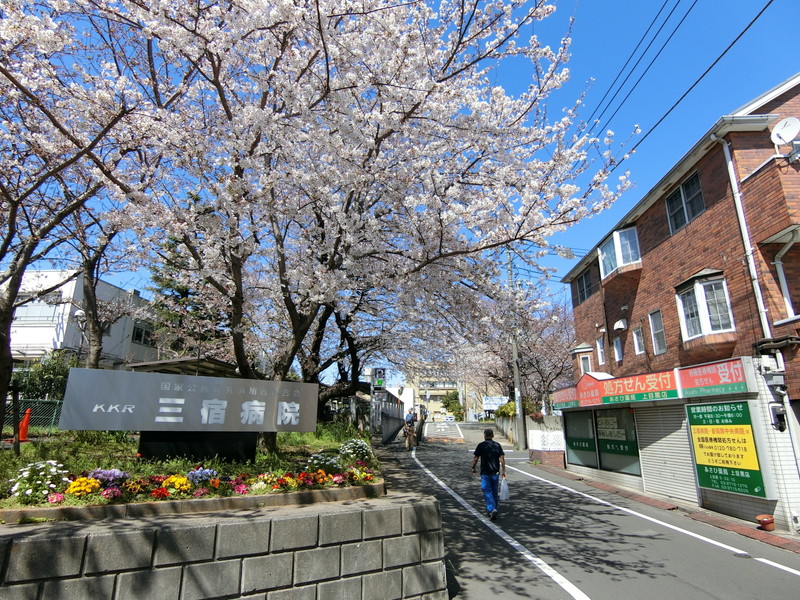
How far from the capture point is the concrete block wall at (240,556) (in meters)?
3.33

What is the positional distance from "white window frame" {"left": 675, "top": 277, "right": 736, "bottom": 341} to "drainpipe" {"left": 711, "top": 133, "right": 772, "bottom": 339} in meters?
0.92

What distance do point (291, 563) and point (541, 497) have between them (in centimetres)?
921

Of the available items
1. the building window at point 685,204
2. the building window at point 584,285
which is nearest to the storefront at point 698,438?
the building window at point 685,204

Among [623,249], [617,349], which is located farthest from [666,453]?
[623,249]

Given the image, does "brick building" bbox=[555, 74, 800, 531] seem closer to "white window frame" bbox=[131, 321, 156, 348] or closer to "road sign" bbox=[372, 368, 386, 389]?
"road sign" bbox=[372, 368, 386, 389]

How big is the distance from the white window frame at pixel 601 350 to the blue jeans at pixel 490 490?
1013 centimetres

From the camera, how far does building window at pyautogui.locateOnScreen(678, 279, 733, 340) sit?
1066 centimetres

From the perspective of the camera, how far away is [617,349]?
1620 centimetres

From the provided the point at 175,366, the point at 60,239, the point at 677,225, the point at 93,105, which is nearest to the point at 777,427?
the point at 677,225

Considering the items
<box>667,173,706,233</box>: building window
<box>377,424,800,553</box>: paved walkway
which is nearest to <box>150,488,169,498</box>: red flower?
<box>377,424,800,553</box>: paved walkway

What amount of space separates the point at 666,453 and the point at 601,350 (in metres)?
5.90

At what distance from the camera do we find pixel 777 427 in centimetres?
888

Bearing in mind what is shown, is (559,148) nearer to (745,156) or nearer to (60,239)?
(745,156)

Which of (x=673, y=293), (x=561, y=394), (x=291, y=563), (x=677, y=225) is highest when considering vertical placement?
(x=677, y=225)
